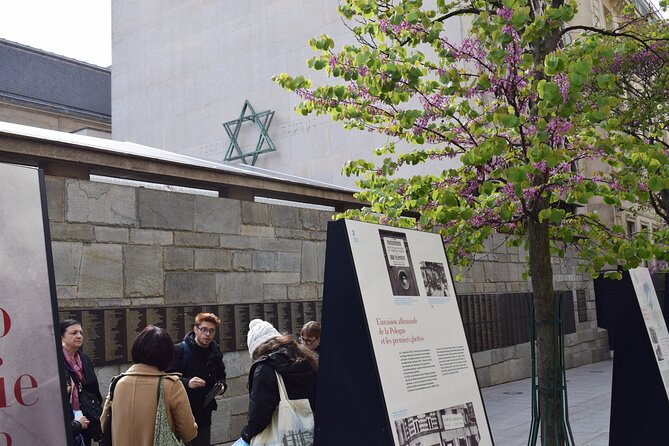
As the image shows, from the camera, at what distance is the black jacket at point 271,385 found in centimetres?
445

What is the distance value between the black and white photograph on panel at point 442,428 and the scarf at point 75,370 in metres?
2.79

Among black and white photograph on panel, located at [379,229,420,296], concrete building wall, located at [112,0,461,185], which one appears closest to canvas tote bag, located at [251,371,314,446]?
black and white photograph on panel, located at [379,229,420,296]

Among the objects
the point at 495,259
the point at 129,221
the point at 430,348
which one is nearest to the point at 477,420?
the point at 430,348

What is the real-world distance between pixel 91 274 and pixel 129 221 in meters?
0.74

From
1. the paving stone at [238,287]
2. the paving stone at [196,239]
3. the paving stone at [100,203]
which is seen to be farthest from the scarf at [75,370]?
the paving stone at [238,287]

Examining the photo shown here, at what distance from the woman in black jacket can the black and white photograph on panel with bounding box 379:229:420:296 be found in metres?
1.01

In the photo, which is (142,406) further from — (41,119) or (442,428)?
(41,119)

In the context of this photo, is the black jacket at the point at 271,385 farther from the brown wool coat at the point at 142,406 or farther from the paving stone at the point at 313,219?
the paving stone at the point at 313,219

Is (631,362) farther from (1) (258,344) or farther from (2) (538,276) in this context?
(1) (258,344)

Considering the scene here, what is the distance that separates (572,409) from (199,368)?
709 centimetres

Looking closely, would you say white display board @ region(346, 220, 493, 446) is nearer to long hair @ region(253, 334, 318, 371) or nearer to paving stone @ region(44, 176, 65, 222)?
long hair @ region(253, 334, 318, 371)

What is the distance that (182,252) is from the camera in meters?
8.38

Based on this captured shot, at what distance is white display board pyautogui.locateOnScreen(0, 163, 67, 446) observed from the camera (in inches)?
89.0

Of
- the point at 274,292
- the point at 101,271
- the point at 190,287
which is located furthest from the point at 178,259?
the point at 274,292
